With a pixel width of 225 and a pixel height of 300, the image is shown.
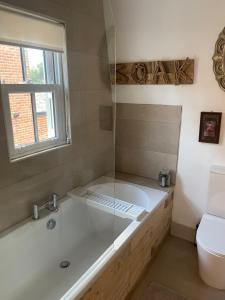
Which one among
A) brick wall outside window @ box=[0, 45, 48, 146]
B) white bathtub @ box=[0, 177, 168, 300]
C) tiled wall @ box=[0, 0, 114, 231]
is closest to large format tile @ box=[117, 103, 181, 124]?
tiled wall @ box=[0, 0, 114, 231]

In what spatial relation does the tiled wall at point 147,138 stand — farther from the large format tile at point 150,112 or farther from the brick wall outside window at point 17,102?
the brick wall outside window at point 17,102

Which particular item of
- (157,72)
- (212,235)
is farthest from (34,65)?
(212,235)

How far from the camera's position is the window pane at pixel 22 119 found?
168cm

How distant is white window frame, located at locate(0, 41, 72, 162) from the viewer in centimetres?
163

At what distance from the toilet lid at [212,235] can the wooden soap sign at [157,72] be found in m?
1.24

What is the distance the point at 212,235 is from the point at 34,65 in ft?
6.38

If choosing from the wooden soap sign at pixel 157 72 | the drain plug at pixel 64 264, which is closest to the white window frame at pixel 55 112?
the wooden soap sign at pixel 157 72

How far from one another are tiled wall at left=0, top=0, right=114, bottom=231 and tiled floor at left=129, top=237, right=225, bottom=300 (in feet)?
3.40

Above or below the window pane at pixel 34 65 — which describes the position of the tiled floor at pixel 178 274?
below

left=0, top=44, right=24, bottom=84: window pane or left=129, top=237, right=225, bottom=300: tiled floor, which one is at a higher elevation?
left=0, top=44, right=24, bottom=84: window pane

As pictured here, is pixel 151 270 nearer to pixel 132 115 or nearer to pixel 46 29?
pixel 132 115

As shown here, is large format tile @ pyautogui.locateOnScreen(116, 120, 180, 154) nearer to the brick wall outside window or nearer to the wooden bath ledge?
the wooden bath ledge

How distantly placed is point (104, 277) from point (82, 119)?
1.40 meters

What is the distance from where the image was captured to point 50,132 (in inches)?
81.4
